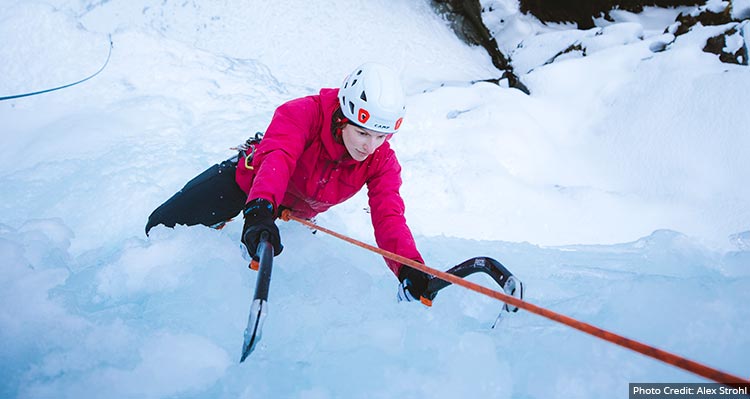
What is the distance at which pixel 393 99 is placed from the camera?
1953mm

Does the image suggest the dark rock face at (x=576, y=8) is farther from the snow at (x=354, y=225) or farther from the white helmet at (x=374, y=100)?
the white helmet at (x=374, y=100)

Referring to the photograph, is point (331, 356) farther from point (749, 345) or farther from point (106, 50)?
point (106, 50)

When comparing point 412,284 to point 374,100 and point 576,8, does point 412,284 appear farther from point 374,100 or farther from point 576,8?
point 576,8

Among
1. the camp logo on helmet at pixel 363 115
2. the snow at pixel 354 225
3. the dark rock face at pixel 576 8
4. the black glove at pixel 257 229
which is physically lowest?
the snow at pixel 354 225

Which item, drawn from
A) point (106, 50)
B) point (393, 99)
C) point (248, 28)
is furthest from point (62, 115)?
point (248, 28)

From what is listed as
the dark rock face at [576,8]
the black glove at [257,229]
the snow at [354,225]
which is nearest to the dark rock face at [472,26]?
the dark rock face at [576,8]

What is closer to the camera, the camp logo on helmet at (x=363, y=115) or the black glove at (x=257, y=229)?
the black glove at (x=257, y=229)

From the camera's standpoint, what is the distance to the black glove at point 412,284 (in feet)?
6.26

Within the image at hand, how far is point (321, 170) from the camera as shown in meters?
2.22

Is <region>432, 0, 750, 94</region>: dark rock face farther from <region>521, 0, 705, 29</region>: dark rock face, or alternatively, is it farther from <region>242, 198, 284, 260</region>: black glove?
<region>242, 198, 284, 260</region>: black glove

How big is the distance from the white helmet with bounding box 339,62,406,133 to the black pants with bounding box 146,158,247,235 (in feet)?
2.78

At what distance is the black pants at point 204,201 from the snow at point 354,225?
238 mm

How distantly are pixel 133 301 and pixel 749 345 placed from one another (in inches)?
102

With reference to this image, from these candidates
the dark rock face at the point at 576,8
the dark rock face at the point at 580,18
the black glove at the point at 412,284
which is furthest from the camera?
the dark rock face at the point at 576,8
